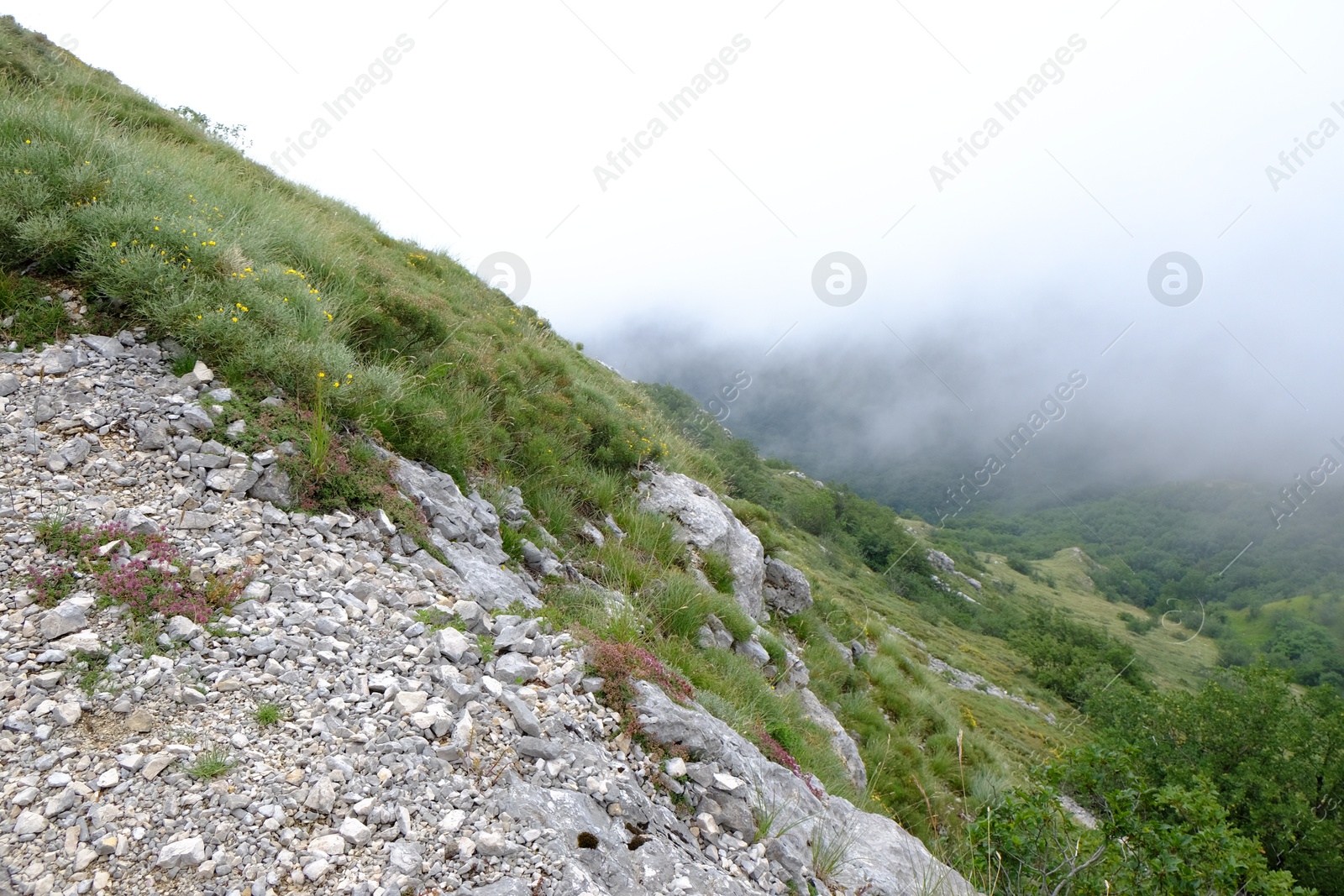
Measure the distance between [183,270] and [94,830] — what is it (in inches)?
243

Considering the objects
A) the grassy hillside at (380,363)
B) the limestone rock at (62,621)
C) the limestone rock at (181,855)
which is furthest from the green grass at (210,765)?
the grassy hillside at (380,363)

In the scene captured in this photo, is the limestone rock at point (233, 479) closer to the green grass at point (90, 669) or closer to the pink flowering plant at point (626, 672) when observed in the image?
the green grass at point (90, 669)

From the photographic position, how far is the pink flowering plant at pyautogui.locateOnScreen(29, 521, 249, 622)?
4.36 metres

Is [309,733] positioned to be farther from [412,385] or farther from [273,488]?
[412,385]

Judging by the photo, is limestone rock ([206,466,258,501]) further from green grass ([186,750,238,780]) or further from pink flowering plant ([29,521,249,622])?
green grass ([186,750,238,780])

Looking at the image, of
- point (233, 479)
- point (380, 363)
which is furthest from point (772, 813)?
point (380, 363)

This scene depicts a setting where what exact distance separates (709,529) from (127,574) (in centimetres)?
890

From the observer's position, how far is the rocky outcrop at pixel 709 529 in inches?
462

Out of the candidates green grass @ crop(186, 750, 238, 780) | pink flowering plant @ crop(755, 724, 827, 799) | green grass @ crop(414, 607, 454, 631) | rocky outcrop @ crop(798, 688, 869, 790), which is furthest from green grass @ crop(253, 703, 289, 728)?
rocky outcrop @ crop(798, 688, 869, 790)

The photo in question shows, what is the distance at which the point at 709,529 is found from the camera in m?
12.0

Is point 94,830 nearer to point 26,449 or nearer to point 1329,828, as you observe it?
point 26,449

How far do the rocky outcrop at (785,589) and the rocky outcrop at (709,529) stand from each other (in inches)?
22.5

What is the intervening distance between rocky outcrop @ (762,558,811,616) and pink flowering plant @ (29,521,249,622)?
10.6 m

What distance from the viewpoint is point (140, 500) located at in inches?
205
